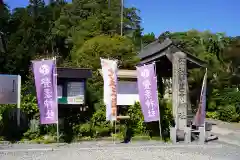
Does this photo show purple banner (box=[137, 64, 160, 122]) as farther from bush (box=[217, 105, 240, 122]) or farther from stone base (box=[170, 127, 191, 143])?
bush (box=[217, 105, 240, 122])

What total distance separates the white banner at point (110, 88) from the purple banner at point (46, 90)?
66.9 inches

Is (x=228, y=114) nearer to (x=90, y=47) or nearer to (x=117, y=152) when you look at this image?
(x=90, y=47)

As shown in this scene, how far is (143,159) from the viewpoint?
963 centimetres

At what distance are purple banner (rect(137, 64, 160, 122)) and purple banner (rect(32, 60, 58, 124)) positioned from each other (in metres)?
3.08

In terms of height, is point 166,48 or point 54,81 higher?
point 166,48

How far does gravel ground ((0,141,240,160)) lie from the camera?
9.67 metres

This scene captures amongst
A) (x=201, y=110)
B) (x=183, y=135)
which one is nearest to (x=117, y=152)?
(x=183, y=135)

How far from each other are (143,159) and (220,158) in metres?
2.34

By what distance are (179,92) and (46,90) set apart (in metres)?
4.89

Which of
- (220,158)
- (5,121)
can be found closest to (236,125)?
(220,158)

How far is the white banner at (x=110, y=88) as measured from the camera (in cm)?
1180

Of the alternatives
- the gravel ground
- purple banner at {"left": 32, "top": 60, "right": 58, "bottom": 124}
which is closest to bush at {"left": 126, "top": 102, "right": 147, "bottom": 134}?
the gravel ground

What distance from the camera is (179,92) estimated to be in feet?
42.9

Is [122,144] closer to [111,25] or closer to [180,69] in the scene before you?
[180,69]
